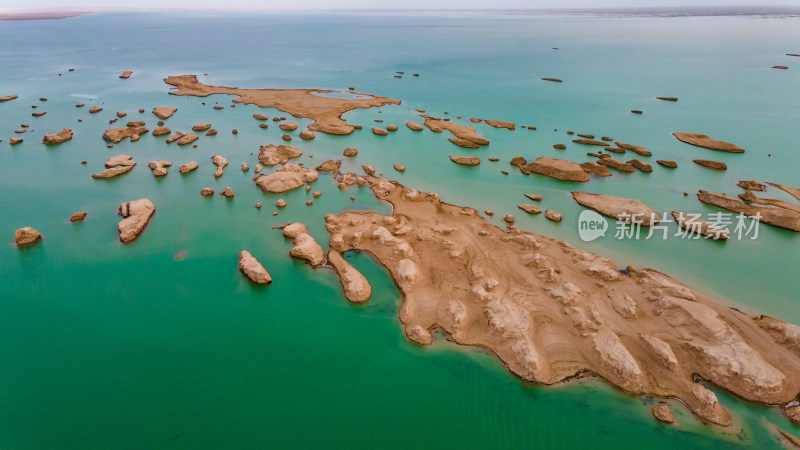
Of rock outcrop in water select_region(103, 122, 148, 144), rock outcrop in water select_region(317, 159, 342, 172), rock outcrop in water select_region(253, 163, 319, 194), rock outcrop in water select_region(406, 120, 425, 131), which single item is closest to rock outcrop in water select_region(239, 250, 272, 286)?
rock outcrop in water select_region(253, 163, 319, 194)

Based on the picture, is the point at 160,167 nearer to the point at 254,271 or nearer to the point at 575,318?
the point at 254,271

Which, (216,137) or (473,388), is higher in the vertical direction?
(216,137)

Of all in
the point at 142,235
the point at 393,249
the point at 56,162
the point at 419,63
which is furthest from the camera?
the point at 419,63

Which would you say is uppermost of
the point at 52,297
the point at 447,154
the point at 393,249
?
the point at 447,154

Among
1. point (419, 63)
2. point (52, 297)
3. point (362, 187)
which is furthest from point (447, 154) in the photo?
point (419, 63)

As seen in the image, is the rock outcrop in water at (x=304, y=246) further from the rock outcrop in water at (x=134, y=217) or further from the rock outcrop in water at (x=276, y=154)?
the rock outcrop in water at (x=276, y=154)

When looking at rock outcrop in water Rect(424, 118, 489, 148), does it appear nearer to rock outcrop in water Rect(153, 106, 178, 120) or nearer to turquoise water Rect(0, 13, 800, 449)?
turquoise water Rect(0, 13, 800, 449)

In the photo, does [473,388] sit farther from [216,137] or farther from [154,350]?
[216,137]

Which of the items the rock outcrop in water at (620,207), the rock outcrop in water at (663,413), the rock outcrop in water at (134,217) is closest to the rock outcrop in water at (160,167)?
the rock outcrop in water at (134,217)
